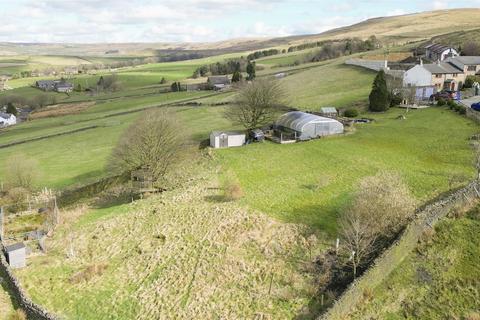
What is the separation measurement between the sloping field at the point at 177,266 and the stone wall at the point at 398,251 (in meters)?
2.50

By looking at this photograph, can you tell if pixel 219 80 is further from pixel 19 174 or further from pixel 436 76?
pixel 19 174

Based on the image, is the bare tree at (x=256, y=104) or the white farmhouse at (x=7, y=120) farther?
the white farmhouse at (x=7, y=120)

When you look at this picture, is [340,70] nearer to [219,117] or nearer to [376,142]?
[219,117]

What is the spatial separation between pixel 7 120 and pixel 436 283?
117485 mm

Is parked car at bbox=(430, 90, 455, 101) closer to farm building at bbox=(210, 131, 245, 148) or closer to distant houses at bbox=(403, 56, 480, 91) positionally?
distant houses at bbox=(403, 56, 480, 91)

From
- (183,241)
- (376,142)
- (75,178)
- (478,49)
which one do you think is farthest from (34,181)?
(478,49)

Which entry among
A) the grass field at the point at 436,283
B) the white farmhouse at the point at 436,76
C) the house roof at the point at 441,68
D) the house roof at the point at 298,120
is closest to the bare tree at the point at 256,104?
the house roof at the point at 298,120

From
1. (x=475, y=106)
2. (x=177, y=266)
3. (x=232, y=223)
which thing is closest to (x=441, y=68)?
(x=475, y=106)

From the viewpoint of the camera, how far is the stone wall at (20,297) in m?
26.8

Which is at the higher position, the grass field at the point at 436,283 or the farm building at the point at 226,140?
the farm building at the point at 226,140

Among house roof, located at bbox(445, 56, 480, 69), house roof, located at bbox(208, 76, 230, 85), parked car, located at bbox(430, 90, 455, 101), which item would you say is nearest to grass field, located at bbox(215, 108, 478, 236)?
parked car, located at bbox(430, 90, 455, 101)

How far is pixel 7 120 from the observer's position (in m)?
116

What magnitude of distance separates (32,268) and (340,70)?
84037 millimetres

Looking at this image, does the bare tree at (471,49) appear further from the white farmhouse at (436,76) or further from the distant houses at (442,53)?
the white farmhouse at (436,76)
